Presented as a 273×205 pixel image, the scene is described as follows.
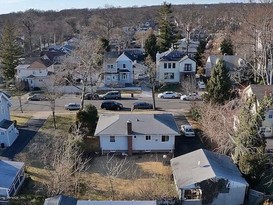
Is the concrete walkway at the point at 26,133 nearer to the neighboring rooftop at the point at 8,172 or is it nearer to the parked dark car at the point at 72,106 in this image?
the parked dark car at the point at 72,106

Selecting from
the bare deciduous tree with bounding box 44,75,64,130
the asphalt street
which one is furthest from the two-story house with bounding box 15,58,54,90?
the bare deciduous tree with bounding box 44,75,64,130

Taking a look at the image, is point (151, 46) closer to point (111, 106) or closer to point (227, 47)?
point (227, 47)

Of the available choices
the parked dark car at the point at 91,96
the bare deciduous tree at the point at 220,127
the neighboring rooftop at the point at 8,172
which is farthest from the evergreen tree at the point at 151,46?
the neighboring rooftop at the point at 8,172

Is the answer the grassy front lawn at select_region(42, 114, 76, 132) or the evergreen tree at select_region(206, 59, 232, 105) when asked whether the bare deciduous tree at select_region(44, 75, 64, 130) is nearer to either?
the grassy front lawn at select_region(42, 114, 76, 132)

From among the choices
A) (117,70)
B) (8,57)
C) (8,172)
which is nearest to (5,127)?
(8,172)

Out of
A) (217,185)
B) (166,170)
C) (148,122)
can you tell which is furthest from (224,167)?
(148,122)
